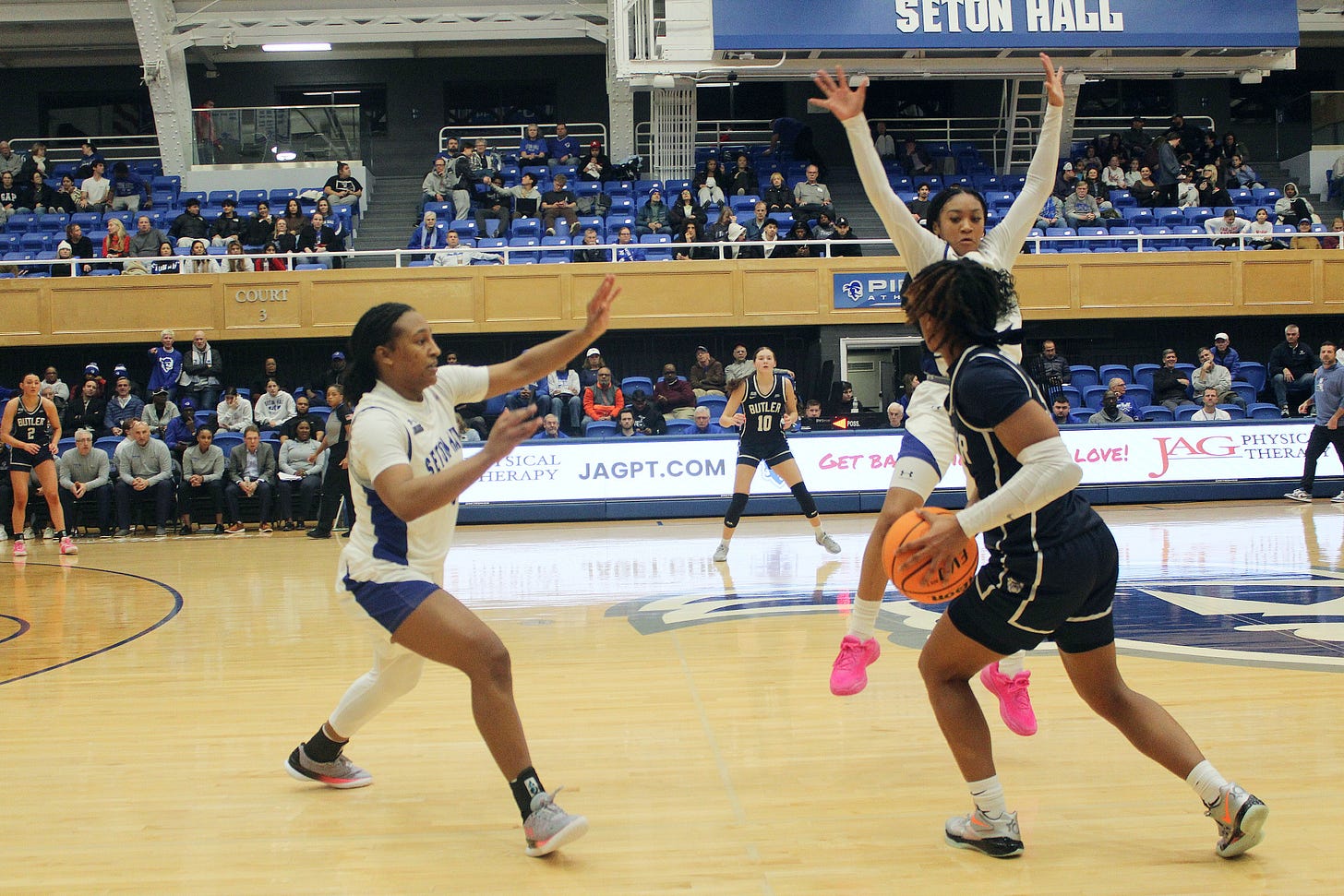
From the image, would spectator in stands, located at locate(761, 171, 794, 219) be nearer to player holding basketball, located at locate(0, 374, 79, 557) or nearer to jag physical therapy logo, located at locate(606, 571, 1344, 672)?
player holding basketball, located at locate(0, 374, 79, 557)

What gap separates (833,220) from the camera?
1811 centimetres

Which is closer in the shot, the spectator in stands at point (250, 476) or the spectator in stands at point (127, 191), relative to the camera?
the spectator in stands at point (250, 476)

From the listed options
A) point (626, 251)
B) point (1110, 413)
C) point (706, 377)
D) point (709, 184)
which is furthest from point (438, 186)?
point (1110, 413)

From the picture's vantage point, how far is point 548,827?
3.10 m

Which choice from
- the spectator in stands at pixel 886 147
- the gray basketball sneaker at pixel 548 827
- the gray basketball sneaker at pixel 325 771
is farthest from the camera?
the spectator in stands at pixel 886 147

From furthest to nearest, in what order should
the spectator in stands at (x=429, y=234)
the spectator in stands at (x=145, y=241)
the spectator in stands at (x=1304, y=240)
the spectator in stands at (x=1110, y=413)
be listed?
the spectator in stands at (x=429, y=234) < the spectator in stands at (x=1304, y=240) < the spectator in stands at (x=145, y=241) < the spectator in stands at (x=1110, y=413)

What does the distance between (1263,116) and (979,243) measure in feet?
80.4

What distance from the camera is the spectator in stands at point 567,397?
1533 centimetres

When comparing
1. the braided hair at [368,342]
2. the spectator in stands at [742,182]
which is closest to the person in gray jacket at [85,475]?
the spectator in stands at [742,182]

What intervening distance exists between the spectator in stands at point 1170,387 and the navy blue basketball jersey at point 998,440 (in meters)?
13.8

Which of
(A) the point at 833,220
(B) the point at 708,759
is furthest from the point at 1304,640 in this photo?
(A) the point at 833,220

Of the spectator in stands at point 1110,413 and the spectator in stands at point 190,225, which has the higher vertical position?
the spectator in stands at point 190,225

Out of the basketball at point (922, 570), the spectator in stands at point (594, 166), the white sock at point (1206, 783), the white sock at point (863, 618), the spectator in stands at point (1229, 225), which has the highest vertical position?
the spectator in stands at point (594, 166)

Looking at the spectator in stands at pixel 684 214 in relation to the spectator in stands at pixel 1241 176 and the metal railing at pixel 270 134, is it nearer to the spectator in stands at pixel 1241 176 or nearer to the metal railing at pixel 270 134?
the metal railing at pixel 270 134
